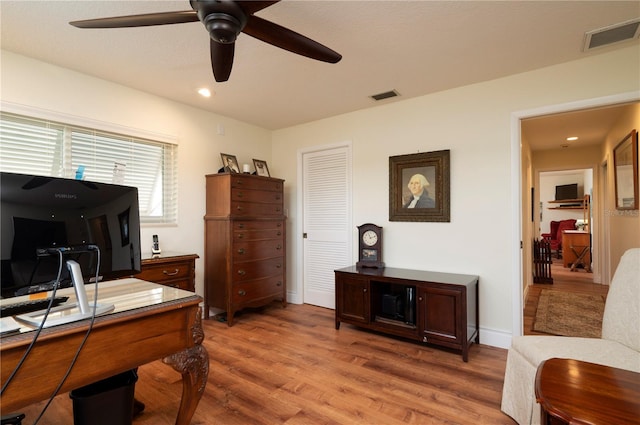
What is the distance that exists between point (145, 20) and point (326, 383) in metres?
2.56

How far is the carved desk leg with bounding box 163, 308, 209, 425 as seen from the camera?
1522 millimetres

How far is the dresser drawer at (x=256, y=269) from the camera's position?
3604 mm

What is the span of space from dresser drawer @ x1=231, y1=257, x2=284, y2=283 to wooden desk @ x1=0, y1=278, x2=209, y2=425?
1766 mm

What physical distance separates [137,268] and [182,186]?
7.70 feet

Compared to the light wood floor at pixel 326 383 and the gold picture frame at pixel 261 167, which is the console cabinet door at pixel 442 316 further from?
the gold picture frame at pixel 261 167

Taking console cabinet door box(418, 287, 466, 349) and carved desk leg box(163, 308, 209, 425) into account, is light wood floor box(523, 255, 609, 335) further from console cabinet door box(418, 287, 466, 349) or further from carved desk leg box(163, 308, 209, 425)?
carved desk leg box(163, 308, 209, 425)

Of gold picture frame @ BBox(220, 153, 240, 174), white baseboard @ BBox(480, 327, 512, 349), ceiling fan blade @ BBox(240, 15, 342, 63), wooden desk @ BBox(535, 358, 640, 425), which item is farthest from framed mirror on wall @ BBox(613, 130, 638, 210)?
gold picture frame @ BBox(220, 153, 240, 174)

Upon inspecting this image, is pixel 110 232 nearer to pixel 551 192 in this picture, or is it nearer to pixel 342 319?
pixel 342 319

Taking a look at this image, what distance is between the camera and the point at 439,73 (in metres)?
2.89

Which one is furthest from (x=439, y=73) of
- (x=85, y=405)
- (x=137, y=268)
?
(x=85, y=405)

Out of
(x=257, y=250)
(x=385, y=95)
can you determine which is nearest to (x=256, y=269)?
(x=257, y=250)

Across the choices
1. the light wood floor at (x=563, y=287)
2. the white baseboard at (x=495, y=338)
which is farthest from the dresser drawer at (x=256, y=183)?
the light wood floor at (x=563, y=287)

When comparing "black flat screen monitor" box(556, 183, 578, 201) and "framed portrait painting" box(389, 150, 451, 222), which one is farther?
"black flat screen monitor" box(556, 183, 578, 201)

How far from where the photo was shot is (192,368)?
1.56 metres
